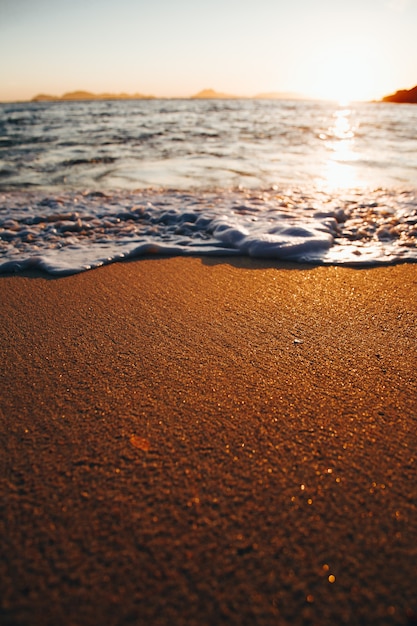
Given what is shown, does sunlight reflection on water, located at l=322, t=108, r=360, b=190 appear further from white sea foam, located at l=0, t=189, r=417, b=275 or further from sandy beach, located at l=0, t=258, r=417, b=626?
sandy beach, located at l=0, t=258, r=417, b=626

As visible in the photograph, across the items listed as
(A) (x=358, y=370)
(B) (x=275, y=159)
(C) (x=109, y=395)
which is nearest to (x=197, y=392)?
(C) (x=109, y=395)

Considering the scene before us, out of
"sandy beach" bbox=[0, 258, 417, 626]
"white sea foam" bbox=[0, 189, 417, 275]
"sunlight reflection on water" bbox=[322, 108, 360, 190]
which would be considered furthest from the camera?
"sunlight reflection on water" bbox=[322, 108, 360, 190]

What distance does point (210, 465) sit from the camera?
39.0 inches

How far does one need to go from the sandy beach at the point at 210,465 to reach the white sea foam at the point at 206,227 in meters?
0.83

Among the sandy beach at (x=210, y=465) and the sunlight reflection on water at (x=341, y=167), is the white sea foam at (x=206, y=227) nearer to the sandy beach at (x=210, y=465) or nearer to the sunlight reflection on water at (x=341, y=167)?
the sunlight reflection on water at (x=341, y=167)

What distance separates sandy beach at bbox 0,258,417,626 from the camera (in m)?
0.73

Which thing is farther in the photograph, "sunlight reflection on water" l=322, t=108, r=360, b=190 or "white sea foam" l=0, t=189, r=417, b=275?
"sunlight reflection on water" l=322, t=108, r=360, b=190

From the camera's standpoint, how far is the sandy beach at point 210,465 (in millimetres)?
728

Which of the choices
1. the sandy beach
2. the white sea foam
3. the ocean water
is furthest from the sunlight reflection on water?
the sandy beach

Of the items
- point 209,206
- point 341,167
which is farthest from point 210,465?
point 341,167

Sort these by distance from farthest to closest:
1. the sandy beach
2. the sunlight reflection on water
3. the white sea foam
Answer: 1. the sunlight reflection on water
2. the white sea foam
3. the sandy beach

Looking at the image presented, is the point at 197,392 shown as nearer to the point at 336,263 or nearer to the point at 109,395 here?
the point at 109,395

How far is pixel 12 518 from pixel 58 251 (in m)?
2.21

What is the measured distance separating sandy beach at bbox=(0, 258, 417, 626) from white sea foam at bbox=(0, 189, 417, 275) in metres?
0.83
